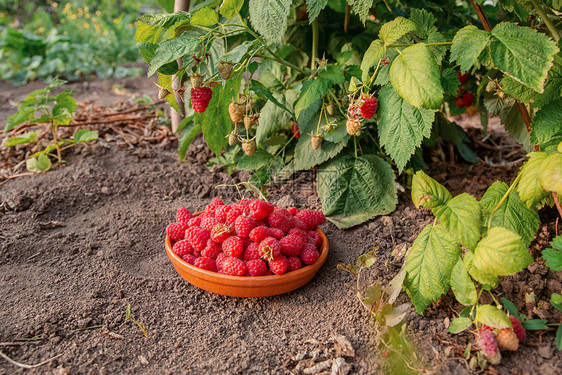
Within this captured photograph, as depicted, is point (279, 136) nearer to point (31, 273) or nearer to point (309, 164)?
point (309, 164)

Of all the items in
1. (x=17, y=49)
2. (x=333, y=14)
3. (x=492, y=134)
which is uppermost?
(x=333, y=14)

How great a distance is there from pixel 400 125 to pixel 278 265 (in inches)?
26.4

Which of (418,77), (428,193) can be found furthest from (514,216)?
(418,77)

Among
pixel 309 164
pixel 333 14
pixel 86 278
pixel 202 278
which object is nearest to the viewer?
pixel 202 278

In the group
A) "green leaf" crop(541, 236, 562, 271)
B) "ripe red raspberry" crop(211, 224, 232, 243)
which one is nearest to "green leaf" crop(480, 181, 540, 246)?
"green leaf" crop(541, 236, 562, 271)

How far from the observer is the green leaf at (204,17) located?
1686 millimetres

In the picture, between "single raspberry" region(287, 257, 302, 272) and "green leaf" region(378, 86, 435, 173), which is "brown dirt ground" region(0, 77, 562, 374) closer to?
"single raspberry" region(287, 257, 302, 272)

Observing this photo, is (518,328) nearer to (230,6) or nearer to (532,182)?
(532,182)

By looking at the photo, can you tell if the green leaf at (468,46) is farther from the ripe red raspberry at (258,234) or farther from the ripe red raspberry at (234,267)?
the ripe red raspberry at (234,267)

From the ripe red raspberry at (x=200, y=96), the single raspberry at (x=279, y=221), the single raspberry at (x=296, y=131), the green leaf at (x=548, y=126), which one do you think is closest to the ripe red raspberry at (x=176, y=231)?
the single raspberry at (x=279, y=221)

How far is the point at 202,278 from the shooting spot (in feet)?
5.47

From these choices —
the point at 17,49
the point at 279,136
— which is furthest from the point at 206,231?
the point at 17,49

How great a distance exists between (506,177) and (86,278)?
6.47ft

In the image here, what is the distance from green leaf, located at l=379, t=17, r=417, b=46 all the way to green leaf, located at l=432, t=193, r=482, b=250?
22.2 inches
